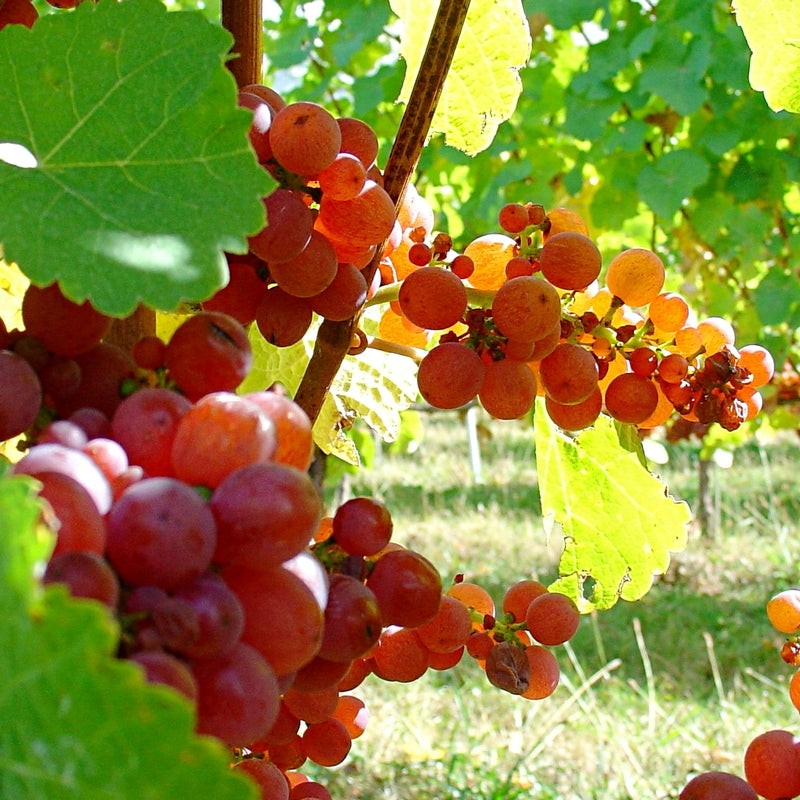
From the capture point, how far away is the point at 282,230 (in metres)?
0.58

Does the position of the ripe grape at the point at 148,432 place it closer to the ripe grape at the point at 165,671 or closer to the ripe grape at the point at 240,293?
the ripe grape at the point at 165,671

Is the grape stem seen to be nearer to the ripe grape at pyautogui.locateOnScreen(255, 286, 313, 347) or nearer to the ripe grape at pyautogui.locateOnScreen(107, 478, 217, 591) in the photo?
the ripe grape at pyautogui.locateOnScreen(255, 286, 313, 347)

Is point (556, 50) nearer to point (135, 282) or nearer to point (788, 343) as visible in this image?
point (788, 343)

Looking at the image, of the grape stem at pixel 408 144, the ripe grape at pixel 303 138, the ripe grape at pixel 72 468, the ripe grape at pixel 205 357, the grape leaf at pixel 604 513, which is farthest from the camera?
the grape leaf at pixel 604 513

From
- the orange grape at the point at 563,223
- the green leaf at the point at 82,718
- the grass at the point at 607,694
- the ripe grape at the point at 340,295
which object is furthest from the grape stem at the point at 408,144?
the grass at the point at 607,694

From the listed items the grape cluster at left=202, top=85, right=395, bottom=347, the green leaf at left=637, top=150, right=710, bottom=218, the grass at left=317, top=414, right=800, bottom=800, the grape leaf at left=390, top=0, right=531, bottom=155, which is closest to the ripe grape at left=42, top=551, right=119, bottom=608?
the grape cluster at left=202, top=85, right=395, bottom=347

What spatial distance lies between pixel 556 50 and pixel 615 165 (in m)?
0.75

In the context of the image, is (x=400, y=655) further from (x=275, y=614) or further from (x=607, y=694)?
(x=607, y=694)

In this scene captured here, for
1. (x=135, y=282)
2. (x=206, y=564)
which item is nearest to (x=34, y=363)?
(x=135, y=282)

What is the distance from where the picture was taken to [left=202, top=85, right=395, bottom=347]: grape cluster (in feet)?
1.91

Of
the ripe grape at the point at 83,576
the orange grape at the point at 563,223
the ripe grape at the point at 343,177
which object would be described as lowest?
the ripe grape at the point at 83,576

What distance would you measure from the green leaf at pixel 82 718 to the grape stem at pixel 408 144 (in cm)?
45

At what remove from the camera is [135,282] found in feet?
1.51

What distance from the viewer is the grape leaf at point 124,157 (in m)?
0.46
